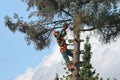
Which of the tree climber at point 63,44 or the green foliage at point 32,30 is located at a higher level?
the green foliage at point 32,30

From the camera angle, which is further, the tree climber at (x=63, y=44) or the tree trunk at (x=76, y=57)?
the tree trunk at (x=76, y=57)

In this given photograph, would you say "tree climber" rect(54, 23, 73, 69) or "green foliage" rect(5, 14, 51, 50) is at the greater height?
"green foliage" rect(5, 14, 51, 50)

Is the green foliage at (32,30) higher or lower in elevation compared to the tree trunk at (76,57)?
higher

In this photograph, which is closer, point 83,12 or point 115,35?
point 83,12

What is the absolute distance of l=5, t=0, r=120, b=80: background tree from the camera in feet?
80.6

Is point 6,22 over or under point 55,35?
over

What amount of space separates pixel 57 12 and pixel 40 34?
160cm

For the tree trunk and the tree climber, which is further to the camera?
the tree trunk

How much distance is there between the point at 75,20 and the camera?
80.6 ft

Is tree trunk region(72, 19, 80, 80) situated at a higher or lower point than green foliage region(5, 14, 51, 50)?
lower

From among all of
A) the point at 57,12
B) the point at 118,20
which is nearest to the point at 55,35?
the point at 57,12

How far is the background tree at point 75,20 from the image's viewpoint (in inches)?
967

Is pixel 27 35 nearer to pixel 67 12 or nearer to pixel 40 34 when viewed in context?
pixel 40 34

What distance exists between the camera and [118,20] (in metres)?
25.5
